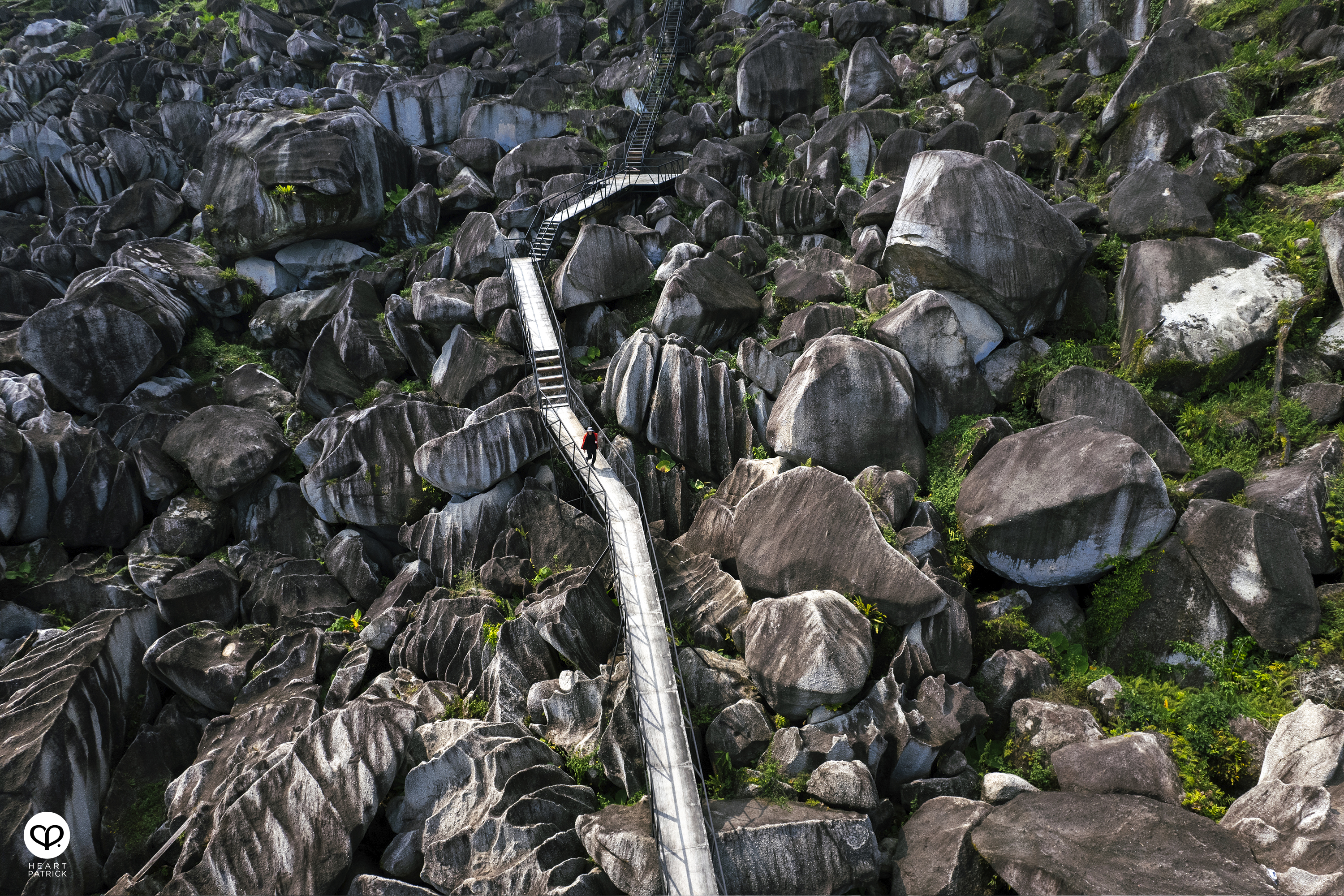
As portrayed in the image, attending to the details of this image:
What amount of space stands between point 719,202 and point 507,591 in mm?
14859

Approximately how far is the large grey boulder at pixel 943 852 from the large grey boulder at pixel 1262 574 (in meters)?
5.72

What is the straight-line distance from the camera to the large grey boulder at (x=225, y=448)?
19344 mm

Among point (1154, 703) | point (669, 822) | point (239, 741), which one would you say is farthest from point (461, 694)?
point (1154, 703)

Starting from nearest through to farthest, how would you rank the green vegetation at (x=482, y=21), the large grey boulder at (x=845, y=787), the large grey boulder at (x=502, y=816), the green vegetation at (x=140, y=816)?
the large grey boulder at (x=502, y=816) → the large grey boulder at (x=845, y=787) → the green vegetation at (x=140, y=816) → the green vegetation at (x=482, y=21)

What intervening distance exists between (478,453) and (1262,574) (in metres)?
15.3

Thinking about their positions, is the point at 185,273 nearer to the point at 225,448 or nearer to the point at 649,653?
the point at 225,448

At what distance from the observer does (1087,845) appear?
352 inches

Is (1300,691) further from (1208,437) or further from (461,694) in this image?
(461,694)

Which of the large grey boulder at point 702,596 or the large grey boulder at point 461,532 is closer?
the large grey boulder at point 702,596

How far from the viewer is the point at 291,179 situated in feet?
81.8

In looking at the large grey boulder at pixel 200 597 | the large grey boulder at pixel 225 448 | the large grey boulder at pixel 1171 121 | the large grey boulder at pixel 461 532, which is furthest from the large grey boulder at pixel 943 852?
the large grey boulder at pixel 1171 121

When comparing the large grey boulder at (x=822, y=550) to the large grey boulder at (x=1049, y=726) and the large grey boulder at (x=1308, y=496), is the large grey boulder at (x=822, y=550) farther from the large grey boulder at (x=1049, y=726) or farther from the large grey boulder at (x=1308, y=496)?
the large grey boulder at (x=1308, y=496)

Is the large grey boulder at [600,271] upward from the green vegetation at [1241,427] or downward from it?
upward

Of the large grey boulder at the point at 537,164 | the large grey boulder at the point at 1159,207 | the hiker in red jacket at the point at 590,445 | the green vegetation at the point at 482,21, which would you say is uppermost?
the green vegetation at the point at 482,21
